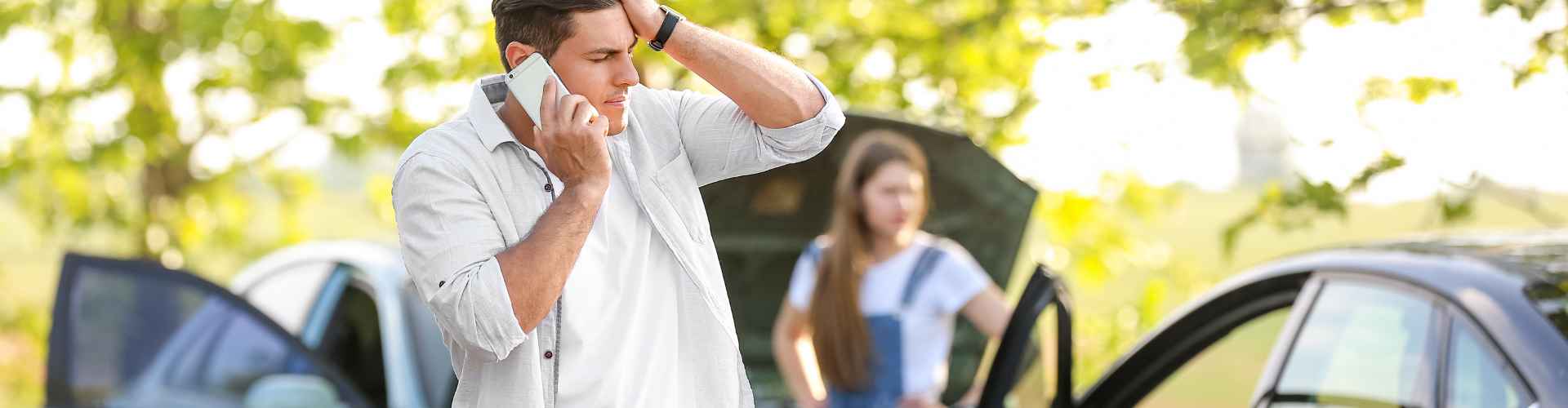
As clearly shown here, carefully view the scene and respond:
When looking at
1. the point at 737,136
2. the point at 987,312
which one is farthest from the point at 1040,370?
the point at 737,136

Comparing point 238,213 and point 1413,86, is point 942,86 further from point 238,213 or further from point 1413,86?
point 238,213

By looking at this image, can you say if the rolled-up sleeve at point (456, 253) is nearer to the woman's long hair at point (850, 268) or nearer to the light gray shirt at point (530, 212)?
the light gray shirt at point (530, 212)

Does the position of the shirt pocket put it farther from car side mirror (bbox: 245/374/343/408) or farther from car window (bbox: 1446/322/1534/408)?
car side mirror (bbox: 245/374/343/408)

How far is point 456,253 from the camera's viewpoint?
1437mm

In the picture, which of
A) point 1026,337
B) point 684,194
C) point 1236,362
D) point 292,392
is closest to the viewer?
point 684,194

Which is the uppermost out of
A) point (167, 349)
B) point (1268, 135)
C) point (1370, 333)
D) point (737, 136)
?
point (1268, 135)

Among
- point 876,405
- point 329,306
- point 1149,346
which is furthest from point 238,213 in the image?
point 1149,346

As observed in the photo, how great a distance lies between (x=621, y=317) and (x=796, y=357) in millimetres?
2251

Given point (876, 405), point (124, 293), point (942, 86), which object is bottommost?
point (124, 293)

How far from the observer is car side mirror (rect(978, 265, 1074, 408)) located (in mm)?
2715

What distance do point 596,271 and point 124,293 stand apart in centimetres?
221

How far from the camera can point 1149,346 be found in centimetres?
294

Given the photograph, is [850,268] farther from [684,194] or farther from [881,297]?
[684,194]

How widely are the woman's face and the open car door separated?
167cm
